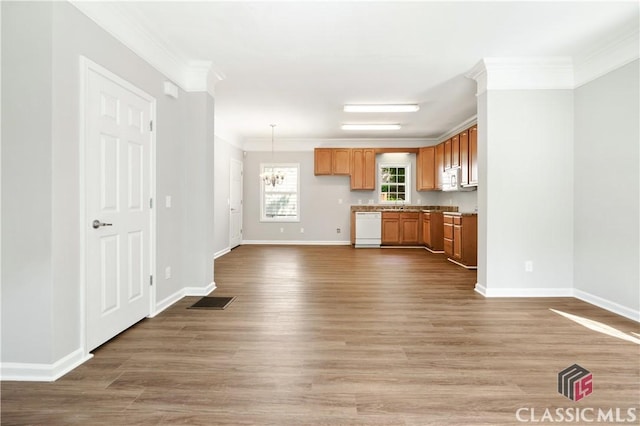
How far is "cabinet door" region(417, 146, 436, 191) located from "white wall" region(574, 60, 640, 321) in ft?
14.4

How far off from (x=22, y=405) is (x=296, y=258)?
16.7ft

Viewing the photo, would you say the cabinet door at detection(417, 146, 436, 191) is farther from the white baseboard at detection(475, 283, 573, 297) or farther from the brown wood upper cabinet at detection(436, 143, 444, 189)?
the white baseboard at detection(475, 283, 573, 297)

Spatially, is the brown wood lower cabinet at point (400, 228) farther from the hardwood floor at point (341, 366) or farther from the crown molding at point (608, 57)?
the crown molding at point (608, 57)

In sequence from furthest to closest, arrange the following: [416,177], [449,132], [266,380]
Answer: [416,177] → [449,132] → [266,380]

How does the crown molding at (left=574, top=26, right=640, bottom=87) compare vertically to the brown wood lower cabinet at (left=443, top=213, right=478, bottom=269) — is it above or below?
above

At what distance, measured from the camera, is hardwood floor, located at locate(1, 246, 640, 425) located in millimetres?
1797

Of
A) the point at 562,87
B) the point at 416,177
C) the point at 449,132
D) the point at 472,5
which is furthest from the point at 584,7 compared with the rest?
the point at 416,177

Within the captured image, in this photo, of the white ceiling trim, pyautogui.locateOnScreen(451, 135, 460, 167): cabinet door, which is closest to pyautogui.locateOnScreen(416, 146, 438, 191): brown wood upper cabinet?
the white ceiling trim

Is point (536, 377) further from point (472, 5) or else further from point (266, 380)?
point (472, 5)

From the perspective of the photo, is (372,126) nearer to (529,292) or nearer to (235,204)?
(235,204)

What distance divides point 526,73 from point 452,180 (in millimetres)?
3162

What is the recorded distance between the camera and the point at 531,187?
3980mm

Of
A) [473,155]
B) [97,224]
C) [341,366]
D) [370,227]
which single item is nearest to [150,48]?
[97,224]

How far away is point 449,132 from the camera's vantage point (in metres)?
7.87
